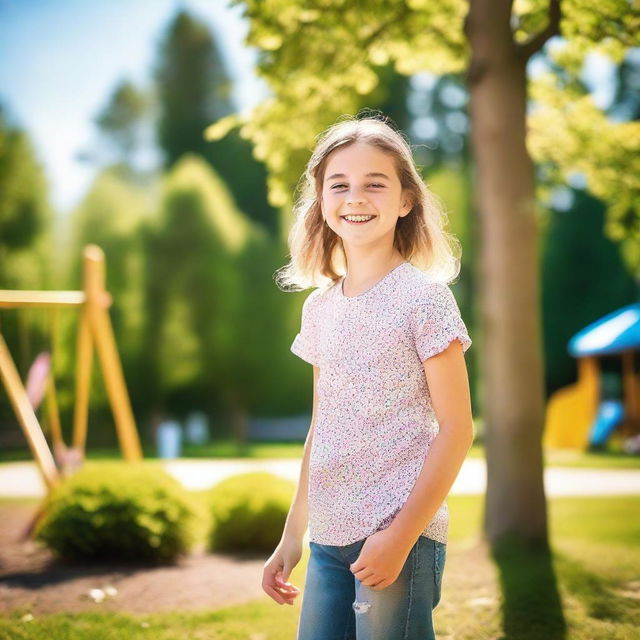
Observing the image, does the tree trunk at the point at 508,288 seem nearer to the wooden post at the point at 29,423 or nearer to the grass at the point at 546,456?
the wooden post at the point at 29,423

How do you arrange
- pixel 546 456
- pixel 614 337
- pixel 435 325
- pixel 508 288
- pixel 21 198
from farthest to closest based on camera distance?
A: pixel 21 198, pixel 614 337, pixel 546 456, pixel 508 288, pixel 435 325

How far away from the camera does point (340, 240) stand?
8.13 ft

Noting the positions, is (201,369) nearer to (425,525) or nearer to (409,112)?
(409,112)

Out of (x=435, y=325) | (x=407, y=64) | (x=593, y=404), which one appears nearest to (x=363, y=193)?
(x=435, y=325)

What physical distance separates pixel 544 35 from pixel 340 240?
3463 mm

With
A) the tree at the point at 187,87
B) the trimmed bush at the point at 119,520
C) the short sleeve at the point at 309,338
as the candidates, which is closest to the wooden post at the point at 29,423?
the trimmed bush at the point at 119,520

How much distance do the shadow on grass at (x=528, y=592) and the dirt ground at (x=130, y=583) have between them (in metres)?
1.30

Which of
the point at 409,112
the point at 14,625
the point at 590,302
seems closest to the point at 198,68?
the point at 409,112

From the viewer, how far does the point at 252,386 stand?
2005cm

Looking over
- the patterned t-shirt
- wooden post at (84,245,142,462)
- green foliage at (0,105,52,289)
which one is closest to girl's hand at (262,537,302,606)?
the patterned t-shirt

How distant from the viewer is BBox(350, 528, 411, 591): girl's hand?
176cm

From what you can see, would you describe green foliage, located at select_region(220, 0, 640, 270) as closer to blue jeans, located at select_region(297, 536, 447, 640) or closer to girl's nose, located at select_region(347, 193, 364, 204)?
girl's nose, located at select_region(347, 193, 364, 204)

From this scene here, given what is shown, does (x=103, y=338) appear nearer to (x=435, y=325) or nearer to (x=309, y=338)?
(x=309, y=338)

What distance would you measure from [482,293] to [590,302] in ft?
50.0
